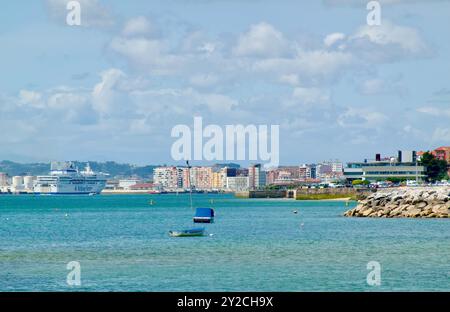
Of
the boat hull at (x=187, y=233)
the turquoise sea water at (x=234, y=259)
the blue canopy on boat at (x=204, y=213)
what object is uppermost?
the blue canopy on boat at (x=204, y=213)

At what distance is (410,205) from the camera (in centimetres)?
10956

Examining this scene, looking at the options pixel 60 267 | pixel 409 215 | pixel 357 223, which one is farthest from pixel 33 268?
pixel 409 215

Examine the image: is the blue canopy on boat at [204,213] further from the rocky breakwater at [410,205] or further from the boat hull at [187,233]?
the boat hull at [187,233]

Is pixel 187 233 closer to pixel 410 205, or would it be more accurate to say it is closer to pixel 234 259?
pixel 234 259

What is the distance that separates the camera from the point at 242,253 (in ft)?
198

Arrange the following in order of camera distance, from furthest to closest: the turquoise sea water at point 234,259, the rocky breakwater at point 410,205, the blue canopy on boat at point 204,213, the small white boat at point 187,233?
the blue canopy on boat at point 204,213 < the rocky breakwater at point 410,205 < the small white boat at point 187,233 < the turquoise sea water at point 234,259

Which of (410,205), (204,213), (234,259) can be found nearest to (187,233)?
(234,259)

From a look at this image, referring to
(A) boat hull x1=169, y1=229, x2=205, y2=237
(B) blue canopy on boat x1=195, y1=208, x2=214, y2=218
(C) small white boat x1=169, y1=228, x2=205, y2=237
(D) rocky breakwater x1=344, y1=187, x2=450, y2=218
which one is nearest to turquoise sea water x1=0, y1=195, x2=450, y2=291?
(A) boat hull x1=169, y1=229, x2=205, y2=237

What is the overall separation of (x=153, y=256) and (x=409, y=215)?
180 ft

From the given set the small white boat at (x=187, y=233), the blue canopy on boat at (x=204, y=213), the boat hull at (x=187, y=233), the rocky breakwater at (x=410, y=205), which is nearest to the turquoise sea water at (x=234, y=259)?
the boat hull at (x=187, y=233)

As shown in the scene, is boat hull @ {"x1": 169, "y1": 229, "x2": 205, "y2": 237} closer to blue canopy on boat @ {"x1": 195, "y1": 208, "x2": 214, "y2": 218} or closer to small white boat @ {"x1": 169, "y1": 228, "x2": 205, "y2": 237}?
small white boat @ {"x1": 169, "y1": 228, "x2": 205, "y2": 237}

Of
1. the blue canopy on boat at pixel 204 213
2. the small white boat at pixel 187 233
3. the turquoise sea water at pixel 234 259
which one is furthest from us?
the blue canopy on boat at pixel 204 213

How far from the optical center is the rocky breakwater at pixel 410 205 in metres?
106
